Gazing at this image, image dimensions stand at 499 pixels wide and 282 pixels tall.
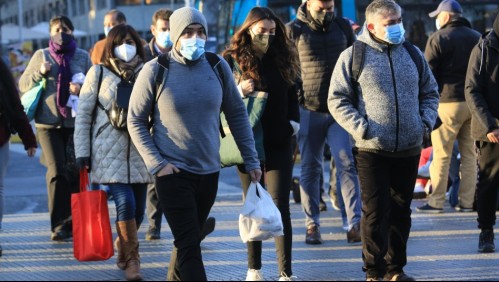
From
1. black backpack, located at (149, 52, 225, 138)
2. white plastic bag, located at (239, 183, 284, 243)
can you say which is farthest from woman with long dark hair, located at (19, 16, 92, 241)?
black backpack, located at (149, 52, 225, 138)

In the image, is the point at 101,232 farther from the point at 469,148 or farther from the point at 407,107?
the point at 469,148

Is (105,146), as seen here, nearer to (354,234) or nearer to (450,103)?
(354,234)

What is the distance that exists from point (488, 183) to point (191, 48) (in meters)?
3.38

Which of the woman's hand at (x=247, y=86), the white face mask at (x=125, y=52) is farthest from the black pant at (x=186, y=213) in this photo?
the white face mask at (x=125, y=52)

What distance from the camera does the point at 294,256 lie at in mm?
8766

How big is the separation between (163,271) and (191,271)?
2.08 m

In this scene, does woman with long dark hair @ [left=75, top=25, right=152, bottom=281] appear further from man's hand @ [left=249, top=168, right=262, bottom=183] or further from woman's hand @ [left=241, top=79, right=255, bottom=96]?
man's hand @ [left=249, top=168, right=262, bottom=183]

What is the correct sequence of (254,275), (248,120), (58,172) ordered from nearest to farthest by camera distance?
(248,120) → (254,275) → (58,172)

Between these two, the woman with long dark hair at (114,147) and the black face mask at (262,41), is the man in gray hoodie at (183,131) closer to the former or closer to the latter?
the black face mask at (262,41)

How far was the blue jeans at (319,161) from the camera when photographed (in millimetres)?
9430

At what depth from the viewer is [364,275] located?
25.6 feet

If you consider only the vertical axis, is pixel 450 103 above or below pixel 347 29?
below

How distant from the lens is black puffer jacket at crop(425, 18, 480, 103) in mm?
11148

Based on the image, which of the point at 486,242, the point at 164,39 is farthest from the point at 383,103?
the point at 164,39
